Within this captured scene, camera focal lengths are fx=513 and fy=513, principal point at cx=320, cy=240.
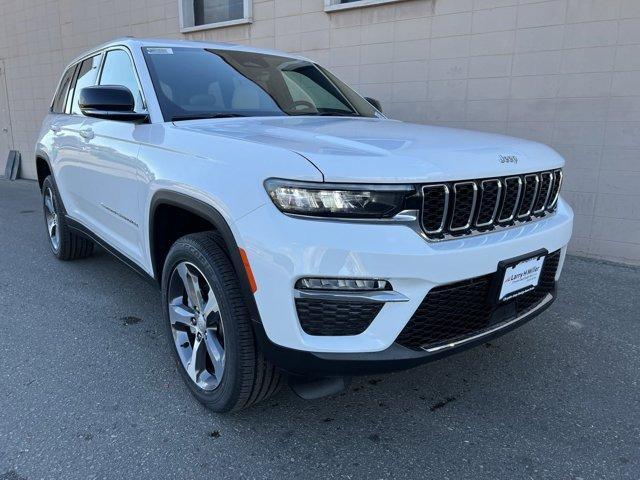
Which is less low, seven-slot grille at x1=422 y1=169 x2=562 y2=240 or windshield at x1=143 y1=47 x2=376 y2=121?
windshield at x1=143 y1=47 x2=376 y2=121

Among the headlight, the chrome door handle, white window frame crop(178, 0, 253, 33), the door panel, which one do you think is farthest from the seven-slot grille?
white window frame crop(178, 0, 253, 33)

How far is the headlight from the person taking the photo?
184 centimetres

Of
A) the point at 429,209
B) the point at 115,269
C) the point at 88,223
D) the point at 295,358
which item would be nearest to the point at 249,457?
the point at 295,358

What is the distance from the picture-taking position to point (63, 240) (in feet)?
15.4

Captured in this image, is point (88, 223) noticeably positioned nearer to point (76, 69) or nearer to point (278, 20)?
point (76, 69)

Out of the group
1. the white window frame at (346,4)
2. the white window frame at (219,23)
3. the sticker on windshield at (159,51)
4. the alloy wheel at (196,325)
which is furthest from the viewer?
the white window frame at (219,23)

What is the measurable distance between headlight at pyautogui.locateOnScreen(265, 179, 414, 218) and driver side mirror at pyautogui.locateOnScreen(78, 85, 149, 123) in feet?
4.43

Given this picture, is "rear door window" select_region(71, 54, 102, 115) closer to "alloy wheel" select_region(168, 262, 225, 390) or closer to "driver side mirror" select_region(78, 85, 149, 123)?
"driver side mirror" select_region(78, 85, 149, 123)

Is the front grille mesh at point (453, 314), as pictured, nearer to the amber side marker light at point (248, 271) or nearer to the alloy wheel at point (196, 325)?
the amber side marker light at point (248, 271)

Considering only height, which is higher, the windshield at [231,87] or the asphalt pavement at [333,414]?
the windshield at [231,87]

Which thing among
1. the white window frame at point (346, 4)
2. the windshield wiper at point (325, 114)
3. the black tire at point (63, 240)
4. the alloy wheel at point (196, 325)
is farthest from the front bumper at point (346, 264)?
the white window frame at point (346, 4)

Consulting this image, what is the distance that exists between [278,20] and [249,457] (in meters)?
6.27

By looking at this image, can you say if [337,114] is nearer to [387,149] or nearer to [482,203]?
[387,149]

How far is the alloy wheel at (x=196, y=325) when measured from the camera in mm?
2379
